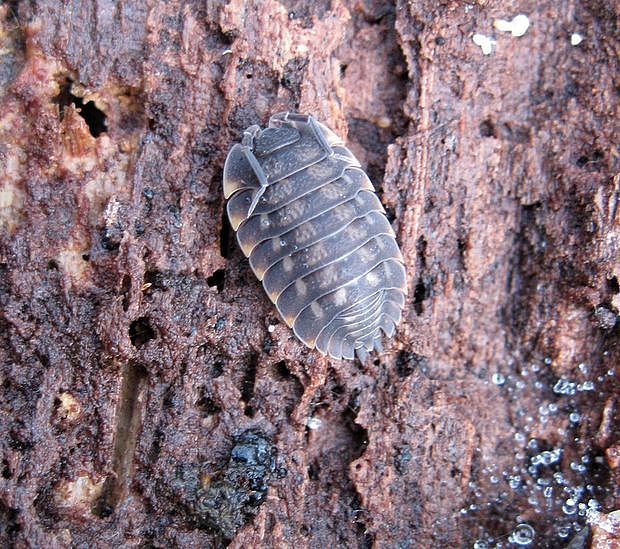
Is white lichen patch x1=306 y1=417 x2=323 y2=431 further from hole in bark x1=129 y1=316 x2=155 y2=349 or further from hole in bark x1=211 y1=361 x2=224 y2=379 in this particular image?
hole in bark x1=129 y1=316 x2=155 y2=349

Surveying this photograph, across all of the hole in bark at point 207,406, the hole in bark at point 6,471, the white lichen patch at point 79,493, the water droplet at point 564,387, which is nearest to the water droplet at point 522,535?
the water droplet at point 564,387

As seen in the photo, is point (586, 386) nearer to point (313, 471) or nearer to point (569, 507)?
point (569, 507)

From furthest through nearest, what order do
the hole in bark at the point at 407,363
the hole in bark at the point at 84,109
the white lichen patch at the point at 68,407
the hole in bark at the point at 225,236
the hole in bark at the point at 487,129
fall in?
the hole in bark at the point at 487,129 → the hole in bark at the point at 225,236 → the hole in bark at the point at 407,363 → the hole in bark at the point at 84,109 → the white lichen patch at the point at 68,407

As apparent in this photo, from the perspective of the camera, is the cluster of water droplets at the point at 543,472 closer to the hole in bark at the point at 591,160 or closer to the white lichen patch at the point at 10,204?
the hole in bark at the point at 591,160

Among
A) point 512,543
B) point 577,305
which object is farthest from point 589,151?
point 512,543

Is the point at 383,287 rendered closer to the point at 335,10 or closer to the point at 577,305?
the point at 577,305

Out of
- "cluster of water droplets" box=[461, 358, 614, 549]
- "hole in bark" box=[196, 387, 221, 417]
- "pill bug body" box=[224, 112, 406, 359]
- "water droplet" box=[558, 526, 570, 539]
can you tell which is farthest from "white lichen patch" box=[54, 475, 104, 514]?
"water droplet" box=[558, 526, 570, 539]
